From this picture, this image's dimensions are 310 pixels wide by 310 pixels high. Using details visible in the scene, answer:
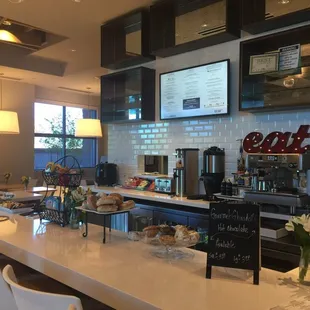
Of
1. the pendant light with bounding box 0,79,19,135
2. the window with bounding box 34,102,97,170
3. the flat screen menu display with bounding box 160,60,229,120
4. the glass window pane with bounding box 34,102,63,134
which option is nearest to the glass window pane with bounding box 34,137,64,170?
the window with bounding box 34,102,97,170

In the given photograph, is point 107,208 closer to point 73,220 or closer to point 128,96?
point 73,220

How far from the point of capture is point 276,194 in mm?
2738

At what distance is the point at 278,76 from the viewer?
310cm

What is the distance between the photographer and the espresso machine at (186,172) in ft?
12.3

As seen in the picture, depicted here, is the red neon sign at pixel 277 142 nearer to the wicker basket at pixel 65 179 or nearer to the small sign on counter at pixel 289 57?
the small sign on counter at pixel 289 57

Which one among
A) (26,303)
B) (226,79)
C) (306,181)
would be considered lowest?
(26,303)

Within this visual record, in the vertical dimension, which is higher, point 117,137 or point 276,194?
point 117,137

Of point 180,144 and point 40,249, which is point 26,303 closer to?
point 40,249

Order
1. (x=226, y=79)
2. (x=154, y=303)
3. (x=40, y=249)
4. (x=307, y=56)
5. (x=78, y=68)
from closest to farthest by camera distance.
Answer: (x=154, y=303), (x=40, y=249), (x=307, y=56), (x=226, y=79), (x=78, y=68)

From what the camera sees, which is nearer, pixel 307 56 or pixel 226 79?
pixel 307 56

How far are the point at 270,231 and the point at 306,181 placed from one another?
720 mm

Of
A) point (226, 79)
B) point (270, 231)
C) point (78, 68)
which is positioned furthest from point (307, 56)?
point (78, 68)

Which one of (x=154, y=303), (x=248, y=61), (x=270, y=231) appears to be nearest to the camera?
(x=154, y=303)

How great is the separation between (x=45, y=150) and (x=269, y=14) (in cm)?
649
